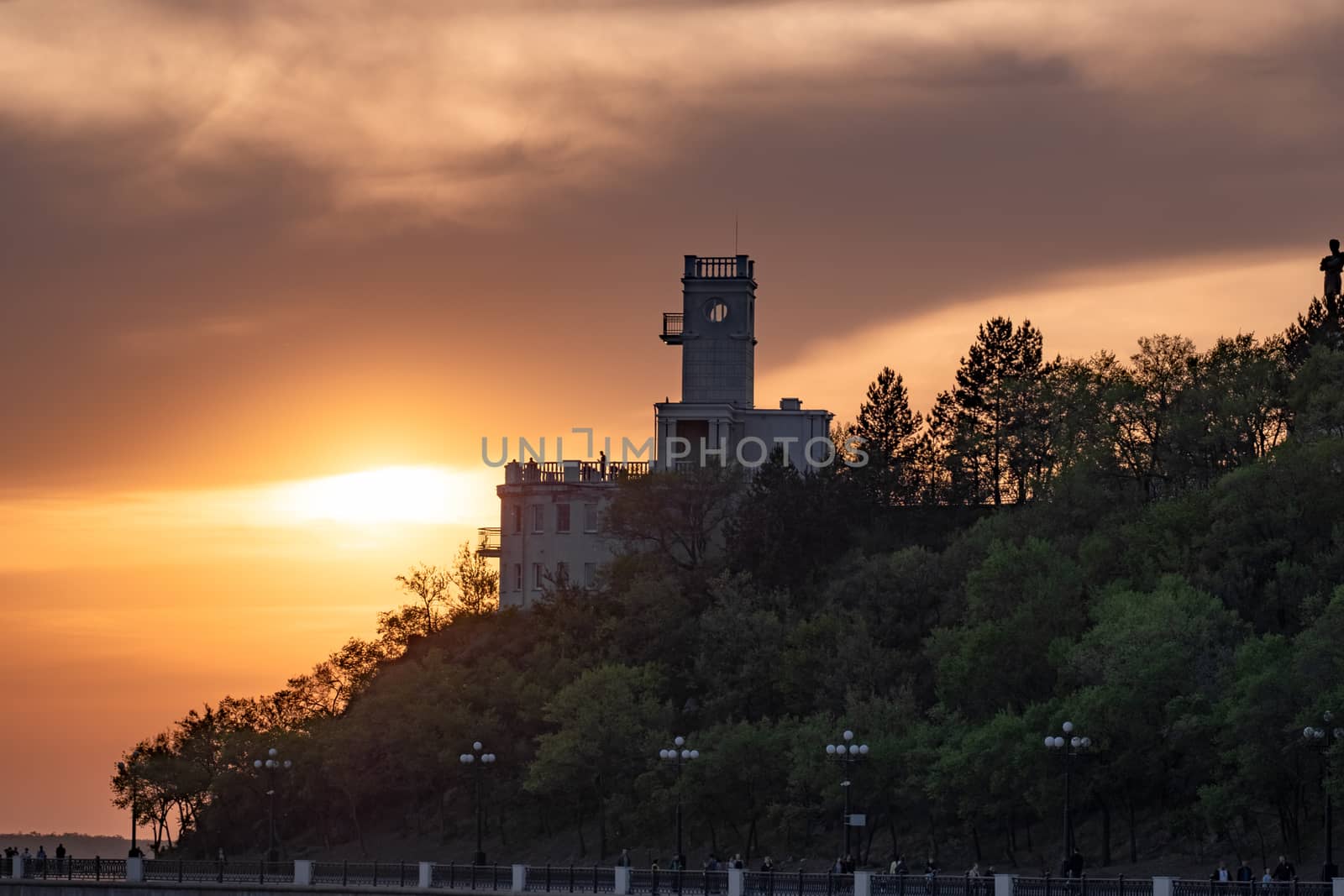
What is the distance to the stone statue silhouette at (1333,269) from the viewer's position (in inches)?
4018

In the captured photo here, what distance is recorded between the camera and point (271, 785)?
9925 cm

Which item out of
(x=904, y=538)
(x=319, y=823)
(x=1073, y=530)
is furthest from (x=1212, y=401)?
(x=319, y=823)

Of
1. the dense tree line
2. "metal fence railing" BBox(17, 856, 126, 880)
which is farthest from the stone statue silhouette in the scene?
"metal fence railing" BBox(17, 856, 126, 880)

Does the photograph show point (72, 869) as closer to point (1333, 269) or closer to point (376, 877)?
point (376, 877)

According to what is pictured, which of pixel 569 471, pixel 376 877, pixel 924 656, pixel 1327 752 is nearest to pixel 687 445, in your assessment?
pixel 569 471

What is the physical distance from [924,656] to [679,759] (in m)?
15.5

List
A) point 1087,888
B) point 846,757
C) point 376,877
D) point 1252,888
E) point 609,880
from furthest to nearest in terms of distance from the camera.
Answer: point 846,757 → point 376,877 → point 609,880 → point 1087,888 → point 1252,888

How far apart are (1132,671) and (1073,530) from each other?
75.1 ft

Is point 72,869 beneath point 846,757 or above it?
beneath

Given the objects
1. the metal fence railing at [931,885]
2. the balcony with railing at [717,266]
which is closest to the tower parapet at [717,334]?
the balcony with railing at [717,266]

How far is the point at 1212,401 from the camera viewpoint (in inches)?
4149

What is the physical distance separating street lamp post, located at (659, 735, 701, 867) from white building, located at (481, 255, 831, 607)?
24764mm

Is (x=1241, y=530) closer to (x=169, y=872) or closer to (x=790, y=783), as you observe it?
(x=790, y=783)

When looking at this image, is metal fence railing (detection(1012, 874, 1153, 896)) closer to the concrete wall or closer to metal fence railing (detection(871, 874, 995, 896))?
metal fence railing (detection(871, 874, 995, 896))
